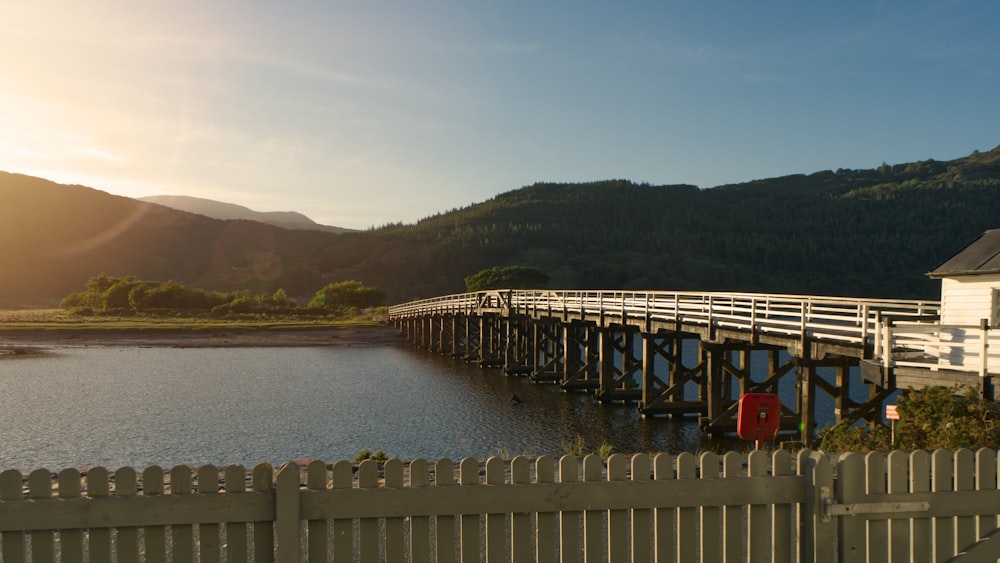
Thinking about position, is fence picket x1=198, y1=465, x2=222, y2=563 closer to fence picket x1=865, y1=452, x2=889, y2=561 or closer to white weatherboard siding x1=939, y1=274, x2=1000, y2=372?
fence picket x1=865, y1=452, x2=889, y2=561

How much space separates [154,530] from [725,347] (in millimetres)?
20671

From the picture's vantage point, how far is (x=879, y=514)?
5.11 meters

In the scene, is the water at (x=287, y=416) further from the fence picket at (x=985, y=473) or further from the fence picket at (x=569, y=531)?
the fence picket at (x=985, y=473)

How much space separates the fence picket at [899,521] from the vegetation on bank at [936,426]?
666 cm

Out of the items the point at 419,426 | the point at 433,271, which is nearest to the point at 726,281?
the point at 433,271

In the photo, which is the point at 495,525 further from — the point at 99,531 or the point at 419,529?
the point at 99,531

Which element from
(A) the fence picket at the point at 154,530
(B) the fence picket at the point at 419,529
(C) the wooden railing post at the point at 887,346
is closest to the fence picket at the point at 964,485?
(B) the fence picket at the point at 419,529

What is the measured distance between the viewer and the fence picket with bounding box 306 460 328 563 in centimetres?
476

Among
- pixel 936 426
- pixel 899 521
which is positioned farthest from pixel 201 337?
pixel 899 521

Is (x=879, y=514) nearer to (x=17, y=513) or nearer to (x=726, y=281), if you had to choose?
(x=17, y=513)

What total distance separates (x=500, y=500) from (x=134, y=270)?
201985 millimetres

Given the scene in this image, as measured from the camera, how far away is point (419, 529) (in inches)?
192

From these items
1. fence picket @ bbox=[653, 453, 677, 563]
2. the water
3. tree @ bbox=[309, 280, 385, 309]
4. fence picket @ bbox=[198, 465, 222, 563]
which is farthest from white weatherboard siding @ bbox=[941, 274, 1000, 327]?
tree @ bbox=[309, 280, 385, 309]

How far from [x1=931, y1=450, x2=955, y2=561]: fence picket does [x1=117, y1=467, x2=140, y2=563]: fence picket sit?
501 centimetres
